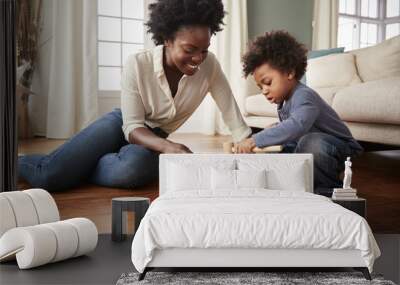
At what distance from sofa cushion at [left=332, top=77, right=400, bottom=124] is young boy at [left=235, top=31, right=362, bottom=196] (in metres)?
0.07

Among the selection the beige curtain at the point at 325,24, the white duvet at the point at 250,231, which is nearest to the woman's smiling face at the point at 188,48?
the beige curtain at the point at 325,24

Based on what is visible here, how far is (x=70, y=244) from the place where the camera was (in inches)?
91.9

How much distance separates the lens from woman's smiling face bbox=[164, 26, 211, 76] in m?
2.84

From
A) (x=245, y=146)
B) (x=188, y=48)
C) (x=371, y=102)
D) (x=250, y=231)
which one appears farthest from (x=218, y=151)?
(x=250, y=231)

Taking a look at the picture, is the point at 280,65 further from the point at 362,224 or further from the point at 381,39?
the point at 362,224

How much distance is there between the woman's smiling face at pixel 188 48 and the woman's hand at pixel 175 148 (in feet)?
1.14

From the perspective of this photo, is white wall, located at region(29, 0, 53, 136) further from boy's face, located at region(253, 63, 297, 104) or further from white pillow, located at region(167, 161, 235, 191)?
boy's face, located at region(253, 63, 297, 104)

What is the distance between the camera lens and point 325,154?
115 inches

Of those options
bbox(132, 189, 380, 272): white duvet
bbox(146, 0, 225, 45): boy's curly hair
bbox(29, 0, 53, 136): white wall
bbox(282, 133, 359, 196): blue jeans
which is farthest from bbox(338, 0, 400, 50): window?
bbox(29, 0, 53, 136): white wall

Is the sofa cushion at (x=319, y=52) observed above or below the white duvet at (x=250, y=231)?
above

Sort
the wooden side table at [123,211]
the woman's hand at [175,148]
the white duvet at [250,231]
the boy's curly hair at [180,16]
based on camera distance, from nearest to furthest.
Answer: the white duvet at [250,231] → the wooden side table at [123,211] → the boy's curly hair at [180,16] → the woman's hand at [175,148]

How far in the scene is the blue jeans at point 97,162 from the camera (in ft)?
9.86

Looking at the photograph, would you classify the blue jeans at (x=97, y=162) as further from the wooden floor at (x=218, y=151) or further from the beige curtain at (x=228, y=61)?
the beige curtain at (x=228, y=61)

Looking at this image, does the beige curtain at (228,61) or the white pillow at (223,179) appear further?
the beige curtain at (228,61)
